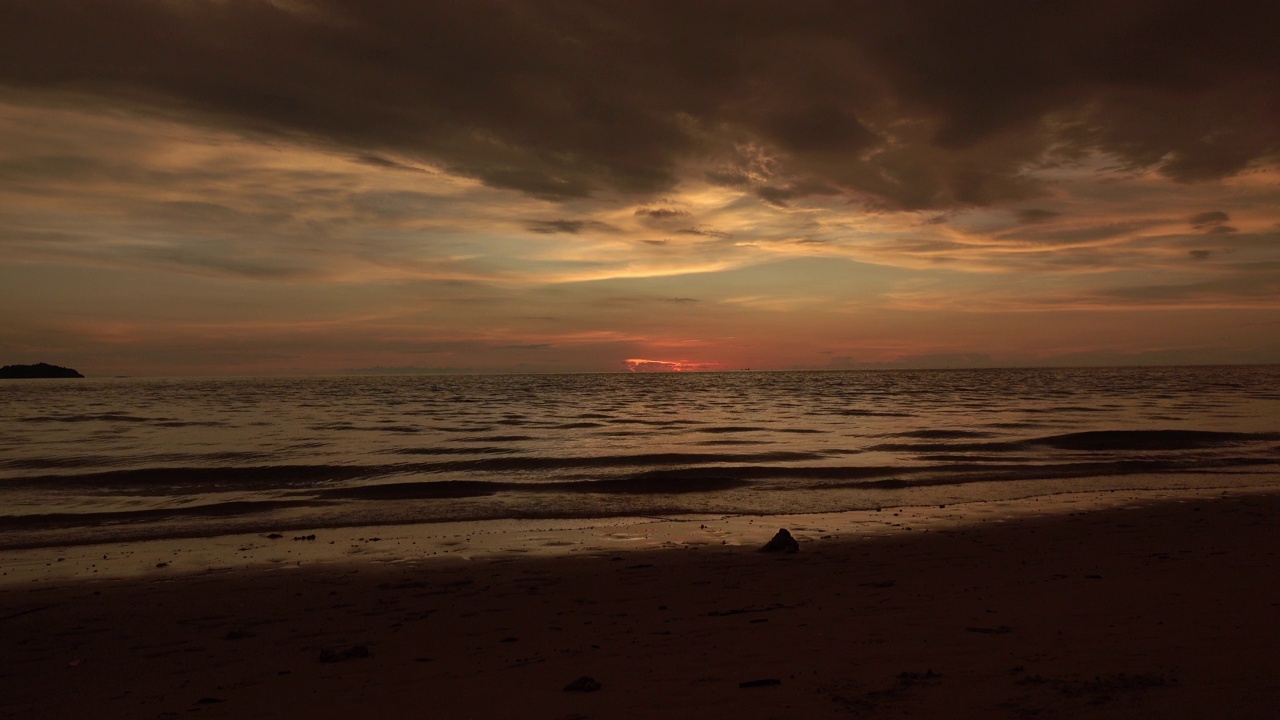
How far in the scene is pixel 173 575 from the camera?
1027 centimetres

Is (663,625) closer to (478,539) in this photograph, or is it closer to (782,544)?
(782,544)

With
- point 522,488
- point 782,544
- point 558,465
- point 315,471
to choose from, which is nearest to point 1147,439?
point 558,465

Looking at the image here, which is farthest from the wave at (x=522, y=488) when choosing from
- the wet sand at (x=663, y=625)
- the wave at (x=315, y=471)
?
the wet sand at (x=663, y=625)

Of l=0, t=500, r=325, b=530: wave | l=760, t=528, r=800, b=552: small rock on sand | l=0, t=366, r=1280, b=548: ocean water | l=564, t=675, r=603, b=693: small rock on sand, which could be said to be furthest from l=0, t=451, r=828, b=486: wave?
l=564, t=675, r=603, b=693: small rock on sand

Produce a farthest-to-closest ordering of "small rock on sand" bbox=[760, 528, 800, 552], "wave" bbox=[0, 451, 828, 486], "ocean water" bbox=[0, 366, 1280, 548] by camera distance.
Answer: "wave" bbox=[0, 451, 828, 486]
"ocean water" bbox=[0, 366, 1280, 548]
"small rock on sand" bbox=[760, 528, 800, 552]

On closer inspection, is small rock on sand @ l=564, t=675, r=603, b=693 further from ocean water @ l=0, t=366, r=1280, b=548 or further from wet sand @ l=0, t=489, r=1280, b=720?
ocean water @ l=0, t=366, r=1280, b=548

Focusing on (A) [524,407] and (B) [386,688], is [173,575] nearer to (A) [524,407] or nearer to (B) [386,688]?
(B) [386,688]

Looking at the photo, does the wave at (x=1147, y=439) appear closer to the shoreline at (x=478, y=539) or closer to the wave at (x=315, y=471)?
the wave at (x=315, y=471)

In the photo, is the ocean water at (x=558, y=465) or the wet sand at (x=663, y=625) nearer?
the wet sand at (x=663, y=625)

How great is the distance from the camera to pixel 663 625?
7457 millimetres

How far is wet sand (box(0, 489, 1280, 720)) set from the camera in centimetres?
537

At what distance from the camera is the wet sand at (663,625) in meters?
5.37

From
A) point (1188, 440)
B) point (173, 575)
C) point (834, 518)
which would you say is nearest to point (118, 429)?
point (173, 575)

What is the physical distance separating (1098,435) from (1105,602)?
83.4 ft
